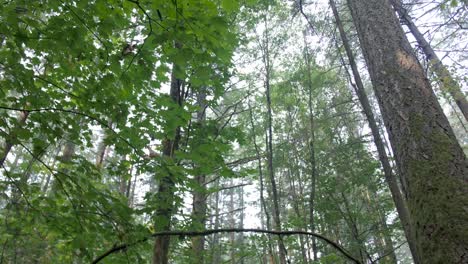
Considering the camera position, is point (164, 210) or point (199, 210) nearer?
point (164, 210)

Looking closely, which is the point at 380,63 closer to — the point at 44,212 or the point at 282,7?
the point at 44,212

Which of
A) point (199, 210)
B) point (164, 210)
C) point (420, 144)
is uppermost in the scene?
point (199, 210)

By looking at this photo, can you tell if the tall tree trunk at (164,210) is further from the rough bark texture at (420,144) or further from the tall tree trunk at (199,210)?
the rough bark texture at (420,144)

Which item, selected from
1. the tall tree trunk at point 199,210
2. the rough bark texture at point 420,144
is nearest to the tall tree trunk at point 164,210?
the tall tree trunk at point 199,210

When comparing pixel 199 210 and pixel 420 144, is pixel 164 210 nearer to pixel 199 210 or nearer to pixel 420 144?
pixel 420 144

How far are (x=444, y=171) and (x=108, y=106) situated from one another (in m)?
2.81

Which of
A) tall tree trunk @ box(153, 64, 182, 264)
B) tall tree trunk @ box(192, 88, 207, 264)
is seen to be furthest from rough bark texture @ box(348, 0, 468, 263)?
tall tree trunk @ box(192, 88, 207, 264)

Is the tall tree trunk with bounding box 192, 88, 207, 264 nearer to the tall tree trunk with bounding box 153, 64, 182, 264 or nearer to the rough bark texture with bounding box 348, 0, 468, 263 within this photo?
the tall tree trunk with bounding box 153, 64, 182, 264

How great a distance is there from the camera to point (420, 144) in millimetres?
2141

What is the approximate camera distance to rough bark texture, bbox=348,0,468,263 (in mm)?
1755

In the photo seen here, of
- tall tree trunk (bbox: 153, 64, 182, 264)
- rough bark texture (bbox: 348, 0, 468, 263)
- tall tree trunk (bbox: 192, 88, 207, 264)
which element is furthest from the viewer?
tall tree trunk (bbox: 192, 88, 207, 264)

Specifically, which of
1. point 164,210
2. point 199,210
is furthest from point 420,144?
point 199,210

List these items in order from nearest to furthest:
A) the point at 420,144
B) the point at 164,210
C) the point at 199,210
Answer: the point at 420,144 → the point at 164,210 → the point at 199,210

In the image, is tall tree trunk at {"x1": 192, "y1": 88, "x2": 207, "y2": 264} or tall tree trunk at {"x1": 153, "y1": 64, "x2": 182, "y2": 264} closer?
tall tree trunk at {"x1": 153, "y1": 64, "x2": 182, "y2": 264}
